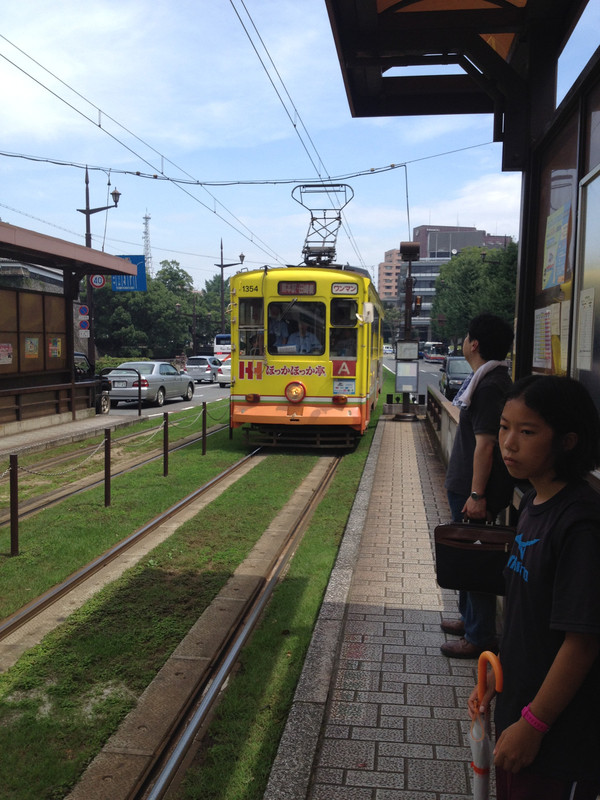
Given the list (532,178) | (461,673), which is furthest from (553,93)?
(461,673)

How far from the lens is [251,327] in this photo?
12.2 metres

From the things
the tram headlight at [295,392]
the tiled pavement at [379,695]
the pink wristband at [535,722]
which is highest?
the tram headlight at [295,392]

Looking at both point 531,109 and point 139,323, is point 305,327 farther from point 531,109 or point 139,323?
point 139,323

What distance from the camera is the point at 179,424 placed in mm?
16719

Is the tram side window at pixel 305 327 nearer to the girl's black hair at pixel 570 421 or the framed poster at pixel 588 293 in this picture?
the framed poster at pixel 588 293

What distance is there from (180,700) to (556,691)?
2573mm

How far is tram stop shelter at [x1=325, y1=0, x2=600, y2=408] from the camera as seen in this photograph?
310cm

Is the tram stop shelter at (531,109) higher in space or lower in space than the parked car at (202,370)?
higher

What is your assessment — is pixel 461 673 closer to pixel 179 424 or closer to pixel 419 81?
pixel 419 81

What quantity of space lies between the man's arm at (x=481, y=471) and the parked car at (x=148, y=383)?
700 inches

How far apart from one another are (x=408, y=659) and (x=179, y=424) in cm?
1313

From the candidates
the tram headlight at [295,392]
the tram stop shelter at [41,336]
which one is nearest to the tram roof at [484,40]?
the tram headlight at [295,392]

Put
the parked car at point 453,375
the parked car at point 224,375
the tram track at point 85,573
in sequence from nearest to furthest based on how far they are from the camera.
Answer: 1. the tram track at point 85,573
2. the parked car at point 453,375
3. the parked car at point 224,375

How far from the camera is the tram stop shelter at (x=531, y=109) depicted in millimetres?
3102
